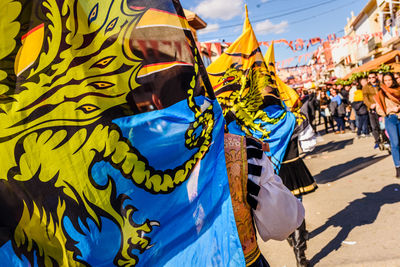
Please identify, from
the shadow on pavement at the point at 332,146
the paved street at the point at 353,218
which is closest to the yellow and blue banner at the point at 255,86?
the paved street at the point at 353,218

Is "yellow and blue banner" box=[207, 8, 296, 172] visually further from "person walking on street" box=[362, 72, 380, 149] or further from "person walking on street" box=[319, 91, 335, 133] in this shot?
"person walking on street" box=[319, 91, 335, 133]

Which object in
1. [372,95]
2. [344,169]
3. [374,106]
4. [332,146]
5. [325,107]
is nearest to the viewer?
[374,106]

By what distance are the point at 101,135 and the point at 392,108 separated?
6027mm

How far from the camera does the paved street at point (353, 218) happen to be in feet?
11.9

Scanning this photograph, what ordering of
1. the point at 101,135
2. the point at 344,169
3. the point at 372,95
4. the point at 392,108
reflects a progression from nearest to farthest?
1. the point at 101,135
2. the point at 392,108
3. the point at 344,169
4. the point at 372,95

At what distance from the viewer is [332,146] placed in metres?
10.7

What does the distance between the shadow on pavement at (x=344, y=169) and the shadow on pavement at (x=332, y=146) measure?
207cm

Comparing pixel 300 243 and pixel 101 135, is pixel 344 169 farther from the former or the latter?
pixel 101 135

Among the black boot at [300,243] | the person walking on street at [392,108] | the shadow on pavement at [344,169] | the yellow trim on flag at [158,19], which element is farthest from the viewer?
the shadow on pavement at [344,169]

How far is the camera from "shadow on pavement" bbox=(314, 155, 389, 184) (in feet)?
23.0

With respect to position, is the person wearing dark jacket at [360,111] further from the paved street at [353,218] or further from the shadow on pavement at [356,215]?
the shadow on pavement at [356,215]

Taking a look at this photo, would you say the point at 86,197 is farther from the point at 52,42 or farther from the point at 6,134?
the point at 52,42

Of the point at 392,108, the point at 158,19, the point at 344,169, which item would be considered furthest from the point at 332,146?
the point at 158,19

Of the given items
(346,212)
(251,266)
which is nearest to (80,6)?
(251,266)
